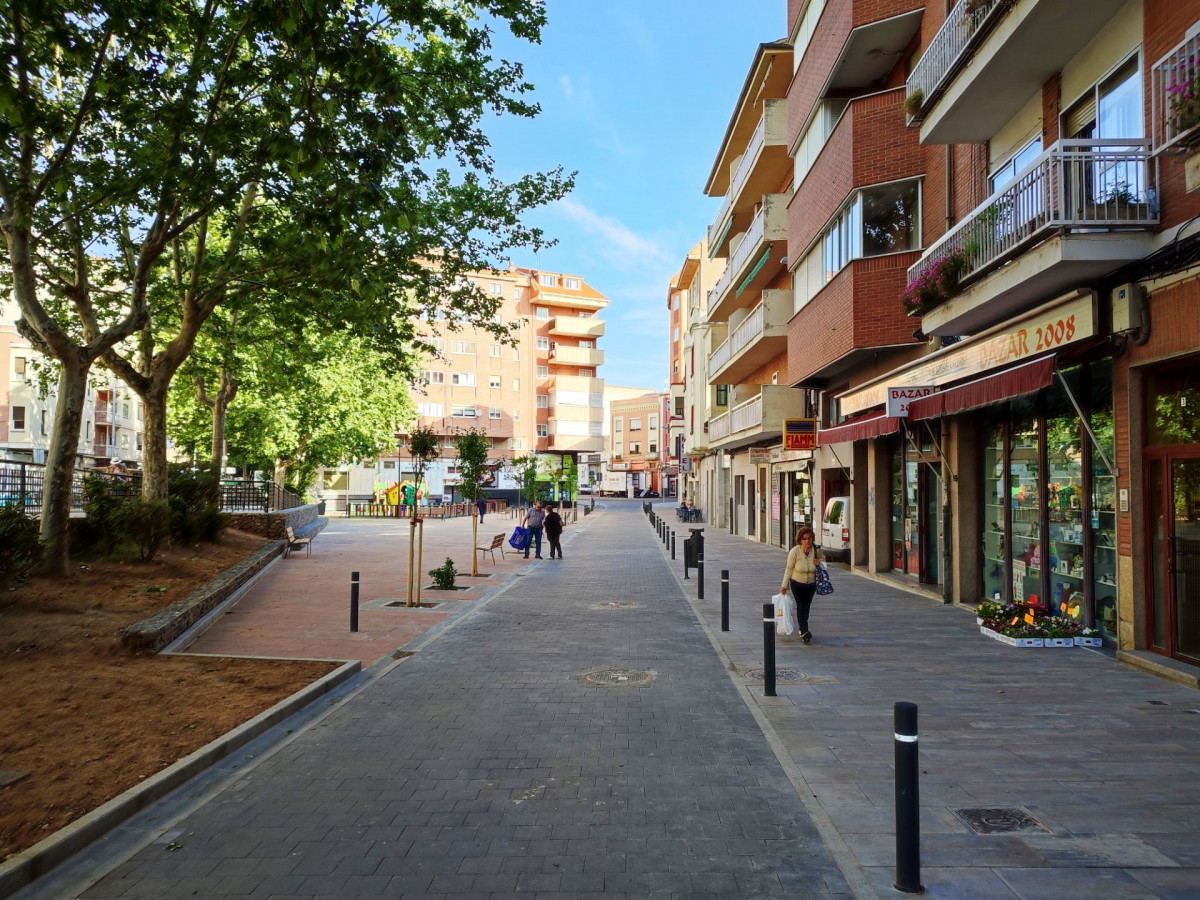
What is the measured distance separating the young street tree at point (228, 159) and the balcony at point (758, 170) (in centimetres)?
794

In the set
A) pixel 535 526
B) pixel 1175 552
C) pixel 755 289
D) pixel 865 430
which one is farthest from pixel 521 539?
pixel 1175 552

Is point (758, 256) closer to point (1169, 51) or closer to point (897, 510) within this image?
point (897, 510)

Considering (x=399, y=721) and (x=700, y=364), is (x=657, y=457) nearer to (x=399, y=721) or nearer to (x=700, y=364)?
(x=700, y=364)

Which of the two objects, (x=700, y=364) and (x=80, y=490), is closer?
(x=80, y=490)

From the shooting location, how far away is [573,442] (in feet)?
276

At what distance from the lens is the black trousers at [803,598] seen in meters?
10.4

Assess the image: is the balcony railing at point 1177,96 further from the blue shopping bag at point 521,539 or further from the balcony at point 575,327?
the balcony at point 575,327

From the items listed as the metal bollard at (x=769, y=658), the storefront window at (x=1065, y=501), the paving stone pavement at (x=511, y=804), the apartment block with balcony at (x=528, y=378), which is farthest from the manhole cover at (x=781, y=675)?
the apartment block with balcony at (x=528, y=378)

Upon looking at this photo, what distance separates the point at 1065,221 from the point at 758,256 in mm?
16573

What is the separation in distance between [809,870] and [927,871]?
0.58 metres

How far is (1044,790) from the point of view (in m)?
5.11

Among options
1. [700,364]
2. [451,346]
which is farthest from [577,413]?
[700,364]

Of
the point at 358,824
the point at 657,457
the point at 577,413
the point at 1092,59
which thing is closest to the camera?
the point at 358,824

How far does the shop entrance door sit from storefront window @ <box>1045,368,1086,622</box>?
136cm
